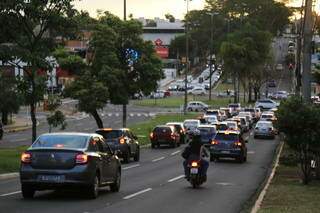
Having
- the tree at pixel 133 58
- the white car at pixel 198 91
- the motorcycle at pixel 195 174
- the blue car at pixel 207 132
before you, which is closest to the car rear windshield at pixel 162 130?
the blue car at pixel 207 132

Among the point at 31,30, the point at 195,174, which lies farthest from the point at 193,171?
the point at 31,30

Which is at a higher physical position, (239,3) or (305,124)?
(239,3)

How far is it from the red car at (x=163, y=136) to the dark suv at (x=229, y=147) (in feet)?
35.7

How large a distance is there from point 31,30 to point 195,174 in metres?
13.2

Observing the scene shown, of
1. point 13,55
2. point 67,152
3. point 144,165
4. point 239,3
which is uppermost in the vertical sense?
point 239,3

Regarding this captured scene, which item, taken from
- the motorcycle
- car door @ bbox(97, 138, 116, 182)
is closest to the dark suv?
the motorcycle

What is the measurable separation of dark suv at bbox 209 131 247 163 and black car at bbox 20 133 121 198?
66.6 ft

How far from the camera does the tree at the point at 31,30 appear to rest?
93.3 ft

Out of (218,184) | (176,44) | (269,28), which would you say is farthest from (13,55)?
(176,44)

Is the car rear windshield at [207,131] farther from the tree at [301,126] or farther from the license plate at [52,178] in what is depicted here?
the license plate at [52,178]

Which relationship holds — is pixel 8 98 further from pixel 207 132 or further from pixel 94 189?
pixel 94 189

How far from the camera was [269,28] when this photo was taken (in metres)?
147

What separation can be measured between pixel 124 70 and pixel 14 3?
21.7 meters

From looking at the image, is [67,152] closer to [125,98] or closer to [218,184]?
[218,184]
